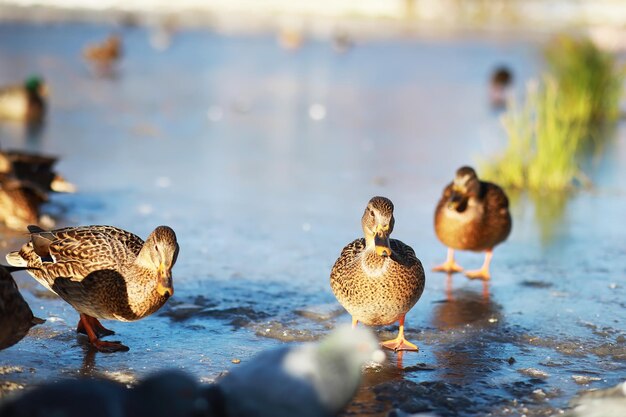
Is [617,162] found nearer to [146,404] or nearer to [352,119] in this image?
[352,119]

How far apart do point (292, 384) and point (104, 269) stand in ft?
5.80

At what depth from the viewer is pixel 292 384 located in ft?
11.1

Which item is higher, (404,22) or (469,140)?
(404,22)

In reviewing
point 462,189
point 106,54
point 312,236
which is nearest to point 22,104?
point 312,236

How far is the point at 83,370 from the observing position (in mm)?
4566

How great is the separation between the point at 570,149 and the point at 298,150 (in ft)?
11.1

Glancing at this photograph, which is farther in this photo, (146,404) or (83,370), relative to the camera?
(83,370)

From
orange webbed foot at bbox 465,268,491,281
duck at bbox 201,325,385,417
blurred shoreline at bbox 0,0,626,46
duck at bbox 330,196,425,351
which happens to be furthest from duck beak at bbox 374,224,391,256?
blurred shoreline at bbox 0,0,626,46

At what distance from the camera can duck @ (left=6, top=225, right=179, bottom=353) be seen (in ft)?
15.3

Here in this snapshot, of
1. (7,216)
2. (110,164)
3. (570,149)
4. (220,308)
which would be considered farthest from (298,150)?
(220,308)

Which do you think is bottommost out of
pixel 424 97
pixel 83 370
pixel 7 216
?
pixel 83 370

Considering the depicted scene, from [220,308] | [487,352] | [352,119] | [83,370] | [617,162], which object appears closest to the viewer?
[83,370]

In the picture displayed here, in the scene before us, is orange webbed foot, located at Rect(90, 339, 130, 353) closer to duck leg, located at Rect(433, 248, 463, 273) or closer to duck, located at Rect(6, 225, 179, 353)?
duck, located at Rect(6, 225, 179, 353)

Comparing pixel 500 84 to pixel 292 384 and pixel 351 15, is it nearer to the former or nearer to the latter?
pixel 292 384
